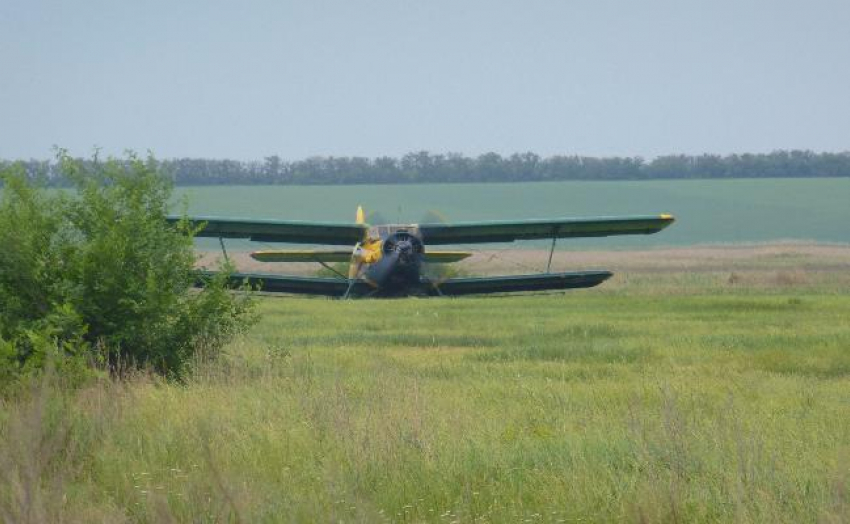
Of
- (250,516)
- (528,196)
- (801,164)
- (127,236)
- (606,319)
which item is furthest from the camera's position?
(801,164)

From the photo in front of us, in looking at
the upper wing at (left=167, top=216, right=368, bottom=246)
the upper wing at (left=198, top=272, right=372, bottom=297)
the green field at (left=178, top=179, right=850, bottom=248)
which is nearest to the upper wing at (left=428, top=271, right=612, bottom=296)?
the upper wing at (left=198, top=272, right=372, bottom=297)

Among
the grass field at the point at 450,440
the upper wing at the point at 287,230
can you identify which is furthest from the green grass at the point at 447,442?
the upper wing at the point at 287,230

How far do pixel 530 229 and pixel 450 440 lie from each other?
25124 mm

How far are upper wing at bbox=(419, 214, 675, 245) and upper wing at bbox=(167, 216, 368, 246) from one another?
2.04 metres

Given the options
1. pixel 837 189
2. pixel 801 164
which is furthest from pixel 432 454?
pixel 801 164

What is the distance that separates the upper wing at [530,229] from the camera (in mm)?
31031

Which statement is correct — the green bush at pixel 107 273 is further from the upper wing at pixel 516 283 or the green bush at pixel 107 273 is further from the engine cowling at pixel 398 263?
the upper wing at pixel 516 283

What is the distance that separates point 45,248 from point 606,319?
1203 centimetres

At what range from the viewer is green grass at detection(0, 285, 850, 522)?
6090mm

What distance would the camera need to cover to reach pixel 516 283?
32406 mm

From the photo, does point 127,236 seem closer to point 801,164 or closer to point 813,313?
point 813,313

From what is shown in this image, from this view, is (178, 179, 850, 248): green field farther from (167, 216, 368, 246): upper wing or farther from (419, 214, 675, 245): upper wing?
(167, 216, 368, 246): upper wing

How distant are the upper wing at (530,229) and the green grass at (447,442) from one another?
53.9 feet

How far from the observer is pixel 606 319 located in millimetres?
21719
